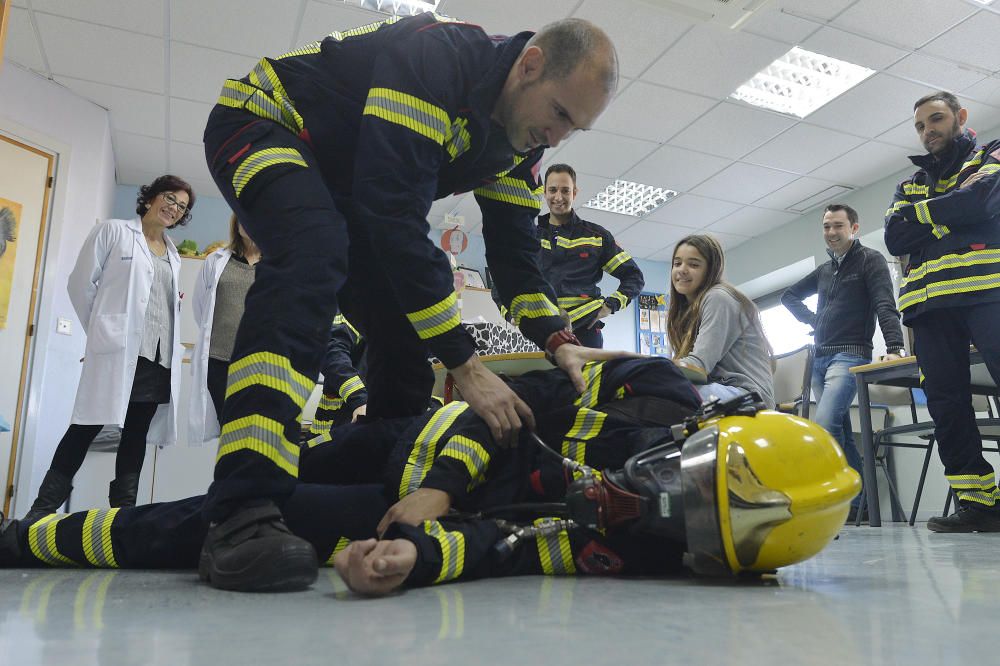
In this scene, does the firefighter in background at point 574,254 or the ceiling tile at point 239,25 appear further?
the ceiling tile at point 239,25

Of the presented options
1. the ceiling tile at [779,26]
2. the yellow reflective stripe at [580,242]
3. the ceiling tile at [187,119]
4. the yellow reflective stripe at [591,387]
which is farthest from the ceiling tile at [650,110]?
the yellow reflective stripe at [591,387]

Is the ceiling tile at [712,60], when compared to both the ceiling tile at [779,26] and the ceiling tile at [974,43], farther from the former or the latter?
the ceiling tile at [974,43]

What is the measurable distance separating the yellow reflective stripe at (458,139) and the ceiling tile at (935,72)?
4400 mm

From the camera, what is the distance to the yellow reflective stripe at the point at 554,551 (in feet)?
3.86

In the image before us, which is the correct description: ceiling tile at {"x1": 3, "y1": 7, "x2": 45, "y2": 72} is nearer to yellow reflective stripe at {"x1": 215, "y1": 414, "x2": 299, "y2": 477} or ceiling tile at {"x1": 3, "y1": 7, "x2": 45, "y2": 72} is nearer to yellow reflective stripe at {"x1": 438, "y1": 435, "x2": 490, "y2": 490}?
yellow reflective stripe at {"x1": 215, "y1": 414, "x2": 299, "y2": 477}

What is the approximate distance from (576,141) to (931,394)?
3588 millimetres

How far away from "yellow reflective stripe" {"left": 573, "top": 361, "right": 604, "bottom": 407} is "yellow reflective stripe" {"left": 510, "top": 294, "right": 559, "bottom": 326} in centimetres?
26

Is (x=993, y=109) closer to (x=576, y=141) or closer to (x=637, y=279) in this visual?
(x=576, y=141)

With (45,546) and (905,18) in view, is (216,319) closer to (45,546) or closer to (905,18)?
(45,546)

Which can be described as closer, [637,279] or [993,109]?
[637,279]

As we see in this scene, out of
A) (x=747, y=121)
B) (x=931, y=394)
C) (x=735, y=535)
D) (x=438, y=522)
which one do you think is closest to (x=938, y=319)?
(x=931, y=394)

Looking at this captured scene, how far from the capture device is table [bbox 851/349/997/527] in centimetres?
336

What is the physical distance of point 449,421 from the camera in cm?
126

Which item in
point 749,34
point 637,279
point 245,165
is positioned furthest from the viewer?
point 749,34
